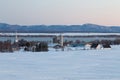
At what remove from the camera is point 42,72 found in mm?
10500

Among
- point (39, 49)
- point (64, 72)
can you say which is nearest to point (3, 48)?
point (39, 49)

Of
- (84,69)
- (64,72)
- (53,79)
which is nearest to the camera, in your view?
(53,79)

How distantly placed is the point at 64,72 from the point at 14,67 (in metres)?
1.92

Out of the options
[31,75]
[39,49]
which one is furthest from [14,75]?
[39,49]

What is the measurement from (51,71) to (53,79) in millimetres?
1690

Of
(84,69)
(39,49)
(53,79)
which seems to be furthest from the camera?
(39,49)

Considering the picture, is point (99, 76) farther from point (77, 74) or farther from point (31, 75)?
point (31, 75)

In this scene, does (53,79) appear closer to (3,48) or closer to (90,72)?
(90,72)

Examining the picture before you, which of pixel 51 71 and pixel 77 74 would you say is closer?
pixel 77 74

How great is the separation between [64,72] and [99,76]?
3.89ft

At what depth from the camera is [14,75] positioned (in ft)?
32.0

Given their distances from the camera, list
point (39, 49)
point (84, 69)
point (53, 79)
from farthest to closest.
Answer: point (39, 49)
point (84, 69)
point (53, 79)

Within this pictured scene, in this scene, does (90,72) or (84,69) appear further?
(84,69)

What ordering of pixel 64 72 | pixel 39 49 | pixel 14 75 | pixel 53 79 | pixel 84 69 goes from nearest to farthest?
pixel 53 79 < pixel 14 75 < pixel 64 72 < pixel 84 69 < pixel 39 49
